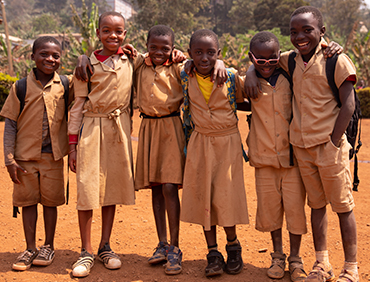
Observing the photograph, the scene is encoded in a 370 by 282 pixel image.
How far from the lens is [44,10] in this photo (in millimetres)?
66750

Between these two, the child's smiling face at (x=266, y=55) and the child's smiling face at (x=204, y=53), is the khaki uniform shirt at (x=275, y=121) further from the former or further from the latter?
the child's smiling face at (x=204, y=53)

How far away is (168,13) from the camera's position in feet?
103

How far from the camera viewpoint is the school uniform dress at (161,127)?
314 centimetres

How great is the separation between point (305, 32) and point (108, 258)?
91.9 inches

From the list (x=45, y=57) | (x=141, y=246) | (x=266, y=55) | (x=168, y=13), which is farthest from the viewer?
(x=168, y=13)

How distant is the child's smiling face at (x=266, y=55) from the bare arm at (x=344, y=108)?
533 mm

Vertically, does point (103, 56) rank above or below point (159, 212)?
above

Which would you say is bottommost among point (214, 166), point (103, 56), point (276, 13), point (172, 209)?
point (172, 209)

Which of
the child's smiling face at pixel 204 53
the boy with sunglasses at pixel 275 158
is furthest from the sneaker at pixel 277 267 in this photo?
the child's smiling face at pixel 204 53

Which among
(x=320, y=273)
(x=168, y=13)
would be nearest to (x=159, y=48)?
(x=320, y=273)

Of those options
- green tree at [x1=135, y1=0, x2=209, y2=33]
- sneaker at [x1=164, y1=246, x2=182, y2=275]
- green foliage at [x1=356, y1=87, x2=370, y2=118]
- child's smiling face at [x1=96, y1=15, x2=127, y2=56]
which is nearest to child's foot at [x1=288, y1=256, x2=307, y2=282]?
sneaker at [x1=164, y1=246, x2=182, y2=275]

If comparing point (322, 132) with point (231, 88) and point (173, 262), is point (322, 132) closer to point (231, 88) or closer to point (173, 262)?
point (231, 88)

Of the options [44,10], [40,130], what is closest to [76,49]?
[40,130]

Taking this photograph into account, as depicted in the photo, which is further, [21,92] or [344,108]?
[21,92]
